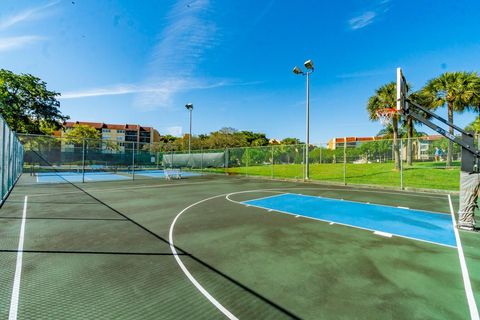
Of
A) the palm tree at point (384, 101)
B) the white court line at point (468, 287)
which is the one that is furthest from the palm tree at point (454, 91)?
the white court line at point (468, 287)

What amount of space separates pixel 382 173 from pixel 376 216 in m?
14.1

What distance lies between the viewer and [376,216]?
8.02m

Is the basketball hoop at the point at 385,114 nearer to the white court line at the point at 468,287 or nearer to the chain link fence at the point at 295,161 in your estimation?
the chain link fence at the point at 295,161

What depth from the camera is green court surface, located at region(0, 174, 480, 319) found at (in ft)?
9.96

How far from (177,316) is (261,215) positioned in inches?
215

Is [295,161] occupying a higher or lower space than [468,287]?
higher

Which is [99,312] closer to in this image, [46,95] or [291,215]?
[291,215]

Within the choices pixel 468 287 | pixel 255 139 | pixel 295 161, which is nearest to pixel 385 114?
pixel 295 161

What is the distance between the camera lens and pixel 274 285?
361 cm

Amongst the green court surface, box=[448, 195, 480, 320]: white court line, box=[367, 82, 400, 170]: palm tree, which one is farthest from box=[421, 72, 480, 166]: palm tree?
box=[448, 195, 480, 320]: white court line

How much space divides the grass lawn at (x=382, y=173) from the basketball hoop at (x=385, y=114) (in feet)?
14.0

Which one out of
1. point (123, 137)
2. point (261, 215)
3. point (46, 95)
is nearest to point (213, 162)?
point (261, 215)

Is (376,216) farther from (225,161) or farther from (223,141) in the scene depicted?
(223,141)

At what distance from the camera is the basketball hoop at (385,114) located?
2118 cm
